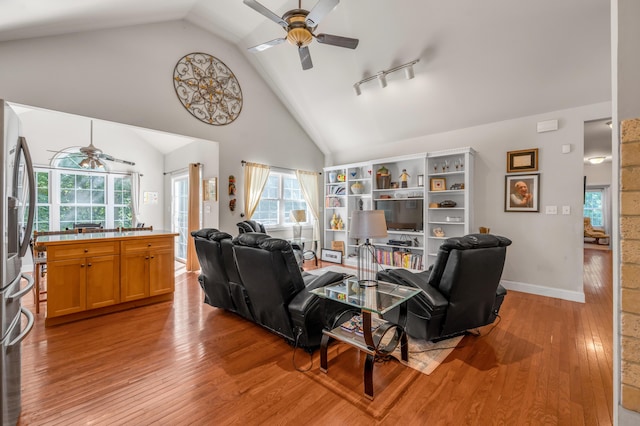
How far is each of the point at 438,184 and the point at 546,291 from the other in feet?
7.25

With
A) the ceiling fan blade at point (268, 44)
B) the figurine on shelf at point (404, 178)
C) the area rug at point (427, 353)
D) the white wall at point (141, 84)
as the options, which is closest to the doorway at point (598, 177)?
the figurine on shelf at point (404, 178)

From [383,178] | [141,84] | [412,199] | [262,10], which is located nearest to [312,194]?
[383,178]

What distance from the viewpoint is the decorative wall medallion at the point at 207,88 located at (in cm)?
440

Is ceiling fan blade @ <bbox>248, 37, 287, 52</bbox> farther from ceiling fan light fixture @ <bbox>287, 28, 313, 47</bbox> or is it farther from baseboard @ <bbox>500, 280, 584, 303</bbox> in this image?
baseboard @ <bbox>500, 280, 584, 303</bbox>

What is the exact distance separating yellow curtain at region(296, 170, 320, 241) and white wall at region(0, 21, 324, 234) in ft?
2.85

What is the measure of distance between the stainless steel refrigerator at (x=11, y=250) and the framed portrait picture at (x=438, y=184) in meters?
4.92

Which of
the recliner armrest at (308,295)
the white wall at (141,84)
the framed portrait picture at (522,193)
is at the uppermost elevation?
the white wall at (141,84)

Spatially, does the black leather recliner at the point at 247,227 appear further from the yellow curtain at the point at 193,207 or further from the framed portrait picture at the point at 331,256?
the framed portrait picture at the point at 331,256

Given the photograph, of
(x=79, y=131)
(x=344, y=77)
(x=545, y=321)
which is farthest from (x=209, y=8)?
(x=545, y=321)

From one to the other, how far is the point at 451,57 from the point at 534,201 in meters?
2.44

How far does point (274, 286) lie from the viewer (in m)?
2.34

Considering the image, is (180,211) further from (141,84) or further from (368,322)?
(368,322)

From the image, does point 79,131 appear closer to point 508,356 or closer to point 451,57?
point 451,57

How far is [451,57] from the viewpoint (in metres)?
3.77
